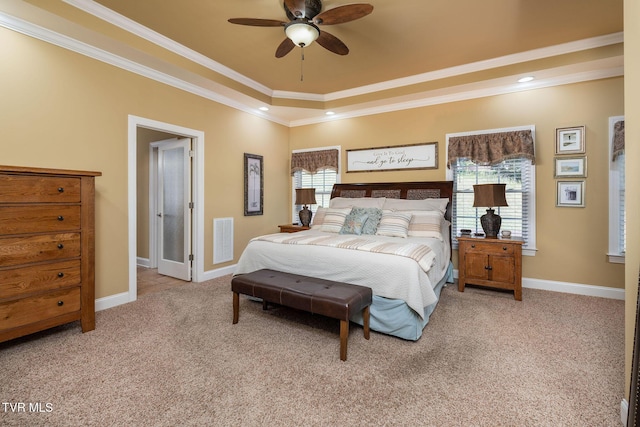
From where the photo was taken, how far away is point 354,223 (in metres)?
3.92

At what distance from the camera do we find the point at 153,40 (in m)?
3.15

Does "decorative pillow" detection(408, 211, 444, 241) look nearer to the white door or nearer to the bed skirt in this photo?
the bed skirt

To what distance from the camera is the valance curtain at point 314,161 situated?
527cm

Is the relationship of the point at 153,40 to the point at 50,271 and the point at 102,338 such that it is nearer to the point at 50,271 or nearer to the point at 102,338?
the point at 50,271

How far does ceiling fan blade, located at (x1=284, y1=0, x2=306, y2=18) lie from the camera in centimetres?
241

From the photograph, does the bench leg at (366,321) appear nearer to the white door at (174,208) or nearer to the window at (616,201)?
the white door at (174,208)

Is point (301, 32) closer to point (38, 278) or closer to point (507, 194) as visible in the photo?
point (38, 278)

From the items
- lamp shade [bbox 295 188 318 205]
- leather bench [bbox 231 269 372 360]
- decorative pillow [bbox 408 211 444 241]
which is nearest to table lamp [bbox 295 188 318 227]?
lamp shade [bbox 295 188 318 205]

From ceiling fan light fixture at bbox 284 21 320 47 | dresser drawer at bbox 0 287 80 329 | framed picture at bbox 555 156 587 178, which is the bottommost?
dresser drawer at bbox 0 287 80 329

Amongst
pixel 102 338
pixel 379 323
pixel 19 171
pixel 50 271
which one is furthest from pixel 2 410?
pixel 379 323

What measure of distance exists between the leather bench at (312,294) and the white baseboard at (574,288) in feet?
9.11

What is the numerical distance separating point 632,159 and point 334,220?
9.96ft

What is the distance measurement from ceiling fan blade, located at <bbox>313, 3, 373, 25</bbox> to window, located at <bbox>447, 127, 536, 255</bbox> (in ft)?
8.64

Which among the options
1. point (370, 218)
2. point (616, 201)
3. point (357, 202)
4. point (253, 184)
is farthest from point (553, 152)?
point (253, 184)
